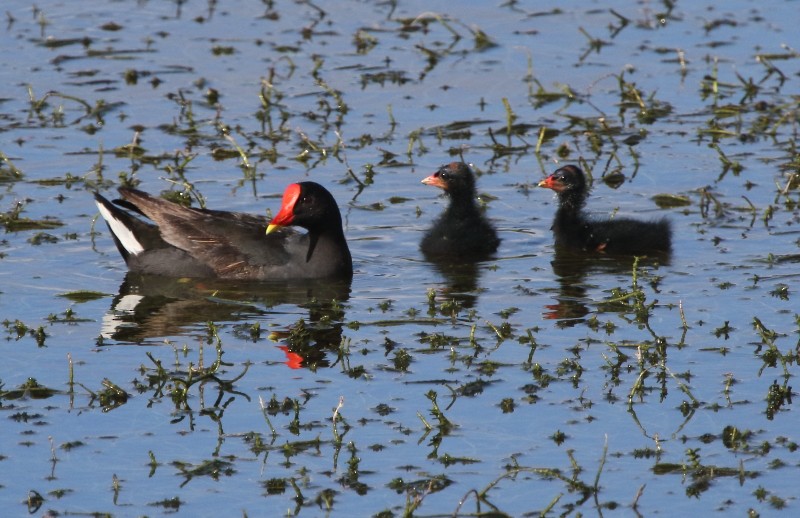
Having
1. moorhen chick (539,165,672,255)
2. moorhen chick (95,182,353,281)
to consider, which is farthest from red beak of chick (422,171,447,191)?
moorhen chick (95,182,353,281)

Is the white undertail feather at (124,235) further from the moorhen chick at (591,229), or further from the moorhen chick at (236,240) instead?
the moorhen chick at (591,229)

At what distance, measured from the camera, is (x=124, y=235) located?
1192 cm

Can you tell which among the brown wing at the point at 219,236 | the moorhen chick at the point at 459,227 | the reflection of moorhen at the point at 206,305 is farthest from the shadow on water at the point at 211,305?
the moorhen chick at the point at 459,227

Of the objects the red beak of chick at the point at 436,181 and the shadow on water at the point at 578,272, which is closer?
the shadow on water at the point at 578,272

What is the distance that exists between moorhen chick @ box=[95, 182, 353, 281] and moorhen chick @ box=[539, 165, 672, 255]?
1887mm

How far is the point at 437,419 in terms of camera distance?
27.5 feet

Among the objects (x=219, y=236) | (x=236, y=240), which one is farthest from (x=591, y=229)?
(x=219, y=236)

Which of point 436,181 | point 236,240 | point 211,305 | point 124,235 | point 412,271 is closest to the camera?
point 211,305

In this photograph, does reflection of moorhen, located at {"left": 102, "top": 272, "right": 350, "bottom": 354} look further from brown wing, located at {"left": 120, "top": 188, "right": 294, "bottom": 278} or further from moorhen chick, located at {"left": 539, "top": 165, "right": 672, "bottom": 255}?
moorhen chick, located at {"left": 539, "top": 165, "right": 672, "bottom": 255}

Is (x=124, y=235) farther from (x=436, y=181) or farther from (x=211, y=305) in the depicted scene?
(x=436, y=181)

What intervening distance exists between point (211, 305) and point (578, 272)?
9.38 ft

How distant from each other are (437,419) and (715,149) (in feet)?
24.1

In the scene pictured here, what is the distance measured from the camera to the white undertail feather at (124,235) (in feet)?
39.0

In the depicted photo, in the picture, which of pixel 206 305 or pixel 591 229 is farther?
pixel 591 229
